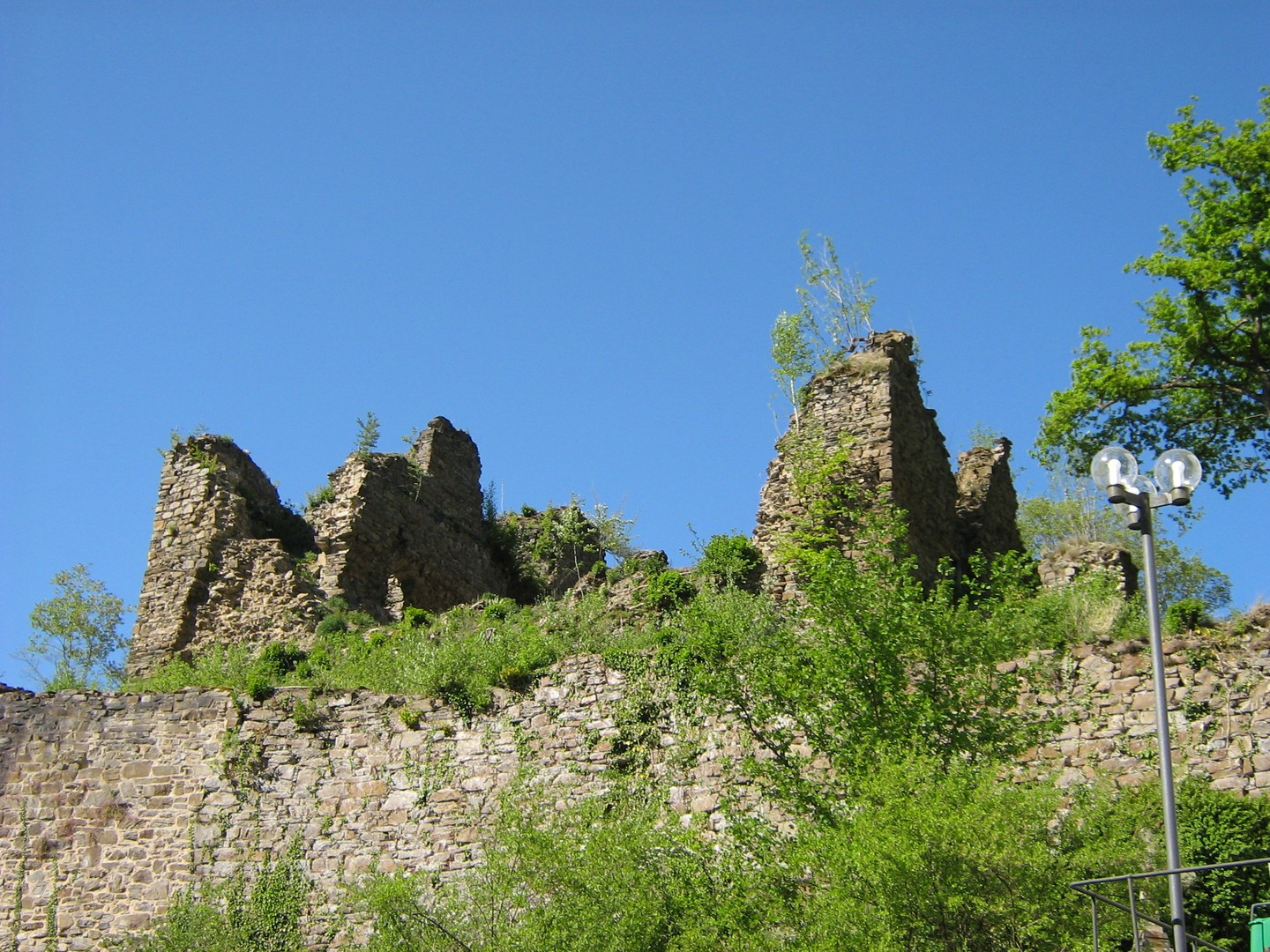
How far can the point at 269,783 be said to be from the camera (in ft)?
64.3

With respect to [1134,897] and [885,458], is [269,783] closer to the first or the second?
[885,458]

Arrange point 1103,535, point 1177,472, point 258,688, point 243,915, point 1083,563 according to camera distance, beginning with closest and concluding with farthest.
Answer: point 1177,472 → point 243,915 → point 258,688 → point 1083,563 → point 1103,535

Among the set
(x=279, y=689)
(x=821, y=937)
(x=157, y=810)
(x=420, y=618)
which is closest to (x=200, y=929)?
(x=157, y=810)

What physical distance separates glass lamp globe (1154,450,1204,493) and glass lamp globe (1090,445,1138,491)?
1.08ft

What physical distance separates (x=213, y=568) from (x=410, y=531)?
3.45 meters

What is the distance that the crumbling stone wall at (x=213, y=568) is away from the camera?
2445 centimetres

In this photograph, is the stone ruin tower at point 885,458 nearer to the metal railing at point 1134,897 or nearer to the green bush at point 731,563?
the green bush at point 731,563

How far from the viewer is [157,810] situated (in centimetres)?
1969

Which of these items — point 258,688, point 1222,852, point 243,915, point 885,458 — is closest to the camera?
point 1222,852

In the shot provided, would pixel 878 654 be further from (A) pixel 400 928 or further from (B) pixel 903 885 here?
(A) pixel 400 928

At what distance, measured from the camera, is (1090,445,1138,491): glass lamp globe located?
470 inches

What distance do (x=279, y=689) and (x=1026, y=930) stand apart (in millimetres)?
11425

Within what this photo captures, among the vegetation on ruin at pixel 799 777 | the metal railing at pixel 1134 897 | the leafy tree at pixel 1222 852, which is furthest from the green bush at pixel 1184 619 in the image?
the metal railing at pixel 1134 897

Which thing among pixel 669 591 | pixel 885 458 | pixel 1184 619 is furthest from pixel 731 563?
pixel 1184 619
